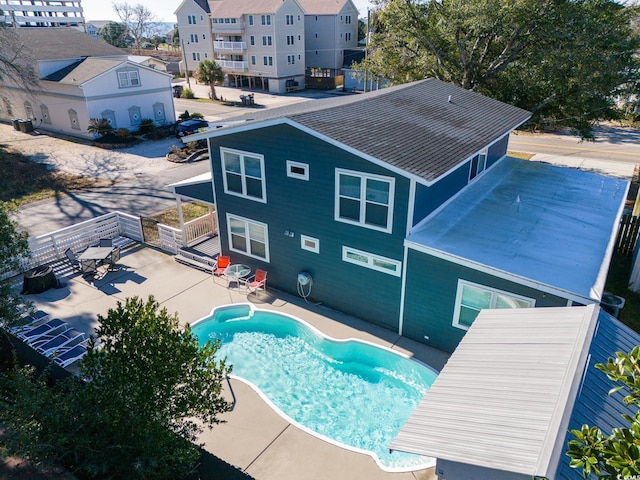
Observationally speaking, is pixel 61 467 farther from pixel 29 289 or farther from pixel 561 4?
pixel 561 4

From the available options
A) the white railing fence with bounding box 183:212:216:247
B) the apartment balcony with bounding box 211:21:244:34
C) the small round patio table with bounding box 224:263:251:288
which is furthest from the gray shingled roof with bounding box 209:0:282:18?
the small round patio table with bounding box 224:263:251:288

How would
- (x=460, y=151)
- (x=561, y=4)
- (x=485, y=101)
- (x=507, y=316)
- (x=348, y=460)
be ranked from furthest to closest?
(x=561, y=4), (x=485, y=101), (x=460, y=151), (x=348, y=460), (x=507, y=316)

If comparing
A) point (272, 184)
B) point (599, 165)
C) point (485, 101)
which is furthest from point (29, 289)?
point (599, 165)

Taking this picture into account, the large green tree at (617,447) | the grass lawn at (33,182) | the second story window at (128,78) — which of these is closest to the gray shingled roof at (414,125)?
the large green tree at (617,447)

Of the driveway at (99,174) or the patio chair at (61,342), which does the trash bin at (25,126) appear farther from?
the patio chair at (61,342)

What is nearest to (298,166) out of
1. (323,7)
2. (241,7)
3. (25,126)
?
(25,126)
